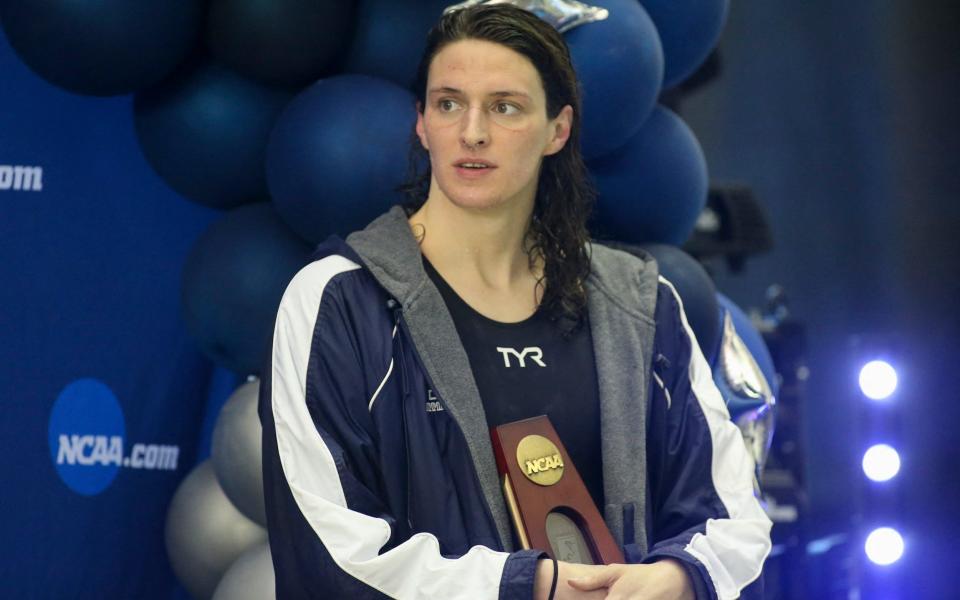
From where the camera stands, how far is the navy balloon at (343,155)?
306cm

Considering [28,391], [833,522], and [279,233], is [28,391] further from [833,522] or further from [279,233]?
[833,522]

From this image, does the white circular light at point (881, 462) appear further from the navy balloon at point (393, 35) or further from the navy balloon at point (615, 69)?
the navy balloon at point (393, 35)

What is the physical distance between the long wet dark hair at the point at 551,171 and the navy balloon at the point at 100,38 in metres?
0.75

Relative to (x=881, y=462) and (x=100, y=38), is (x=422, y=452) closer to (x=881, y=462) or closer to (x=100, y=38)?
(x=100, y=38)

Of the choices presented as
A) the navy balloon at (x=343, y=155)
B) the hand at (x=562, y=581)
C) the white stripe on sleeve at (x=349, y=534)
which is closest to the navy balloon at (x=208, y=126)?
the navy balloon at (x=343, y=155)

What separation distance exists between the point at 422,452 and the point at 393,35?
1.32 metres

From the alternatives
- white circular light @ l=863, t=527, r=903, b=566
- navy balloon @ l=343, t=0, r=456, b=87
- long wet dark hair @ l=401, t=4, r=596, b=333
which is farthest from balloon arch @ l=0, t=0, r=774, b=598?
white circular light @ l=863, t=527, r=903, b=566

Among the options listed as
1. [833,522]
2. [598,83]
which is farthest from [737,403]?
[833,522]

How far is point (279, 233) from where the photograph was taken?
3.31 m

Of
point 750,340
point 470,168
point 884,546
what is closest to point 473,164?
point 470,168

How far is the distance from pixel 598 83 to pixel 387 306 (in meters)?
1.06

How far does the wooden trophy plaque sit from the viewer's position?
2.29m

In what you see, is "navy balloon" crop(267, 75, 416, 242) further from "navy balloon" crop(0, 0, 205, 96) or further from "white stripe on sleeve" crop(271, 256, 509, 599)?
"white stripe on sleeve" crop(271, 256, 509, 599)

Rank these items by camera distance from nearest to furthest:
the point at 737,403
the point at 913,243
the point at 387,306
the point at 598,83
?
the point at 387,306
the point at 598,83
the point at 737,403
the point at 913,243
